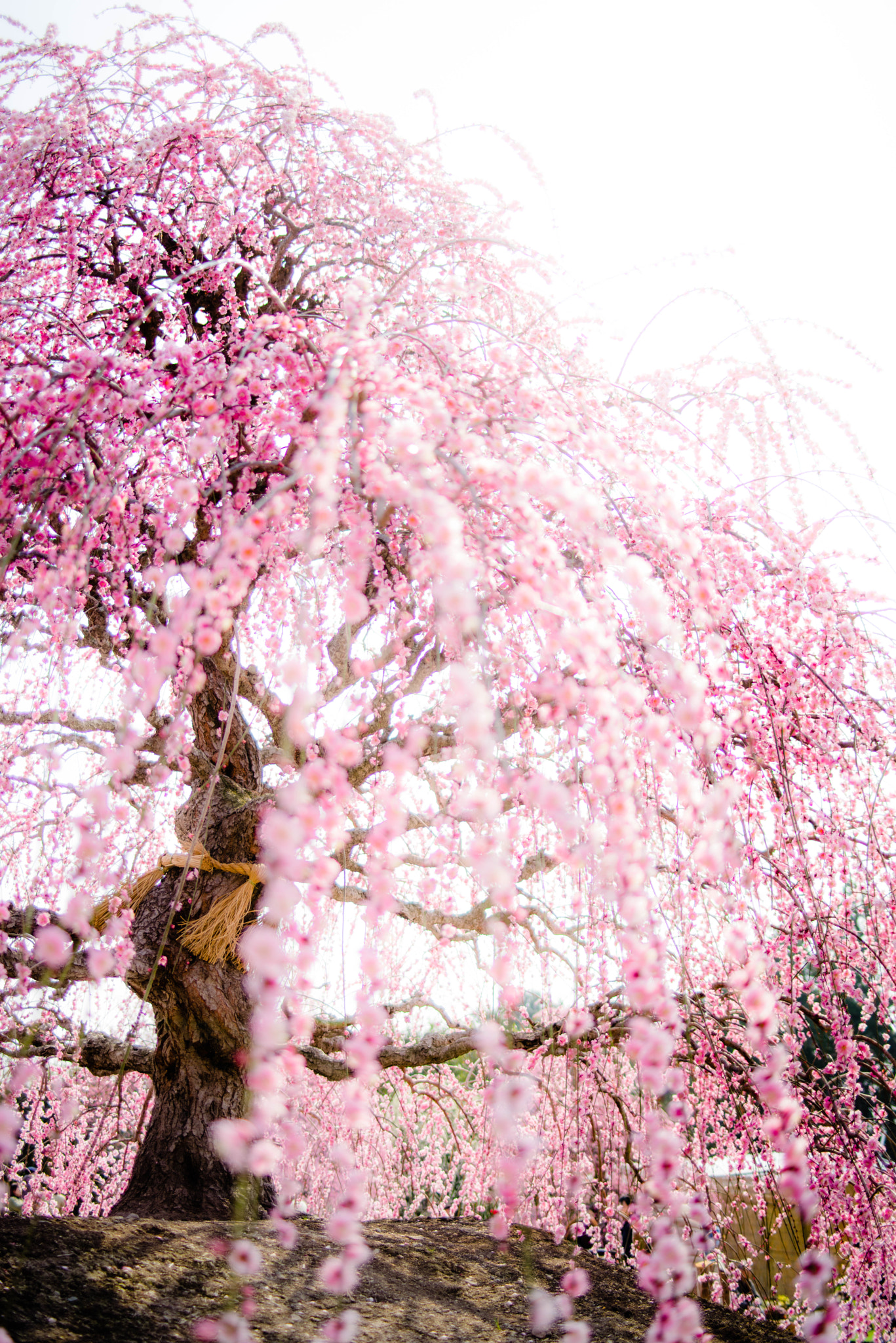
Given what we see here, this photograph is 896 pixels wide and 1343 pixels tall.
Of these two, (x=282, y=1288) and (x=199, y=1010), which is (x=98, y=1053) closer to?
(x=199, y=1010)

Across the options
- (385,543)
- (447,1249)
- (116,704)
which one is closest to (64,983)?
(116,704)

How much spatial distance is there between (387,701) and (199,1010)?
1478 millimetres

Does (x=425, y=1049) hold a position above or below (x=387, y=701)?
below

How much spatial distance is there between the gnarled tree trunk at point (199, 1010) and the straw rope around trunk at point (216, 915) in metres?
0.07

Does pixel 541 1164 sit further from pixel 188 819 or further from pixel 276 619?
pixel 276 619

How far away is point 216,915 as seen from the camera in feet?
10.2

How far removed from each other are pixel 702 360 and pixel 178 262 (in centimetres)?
206

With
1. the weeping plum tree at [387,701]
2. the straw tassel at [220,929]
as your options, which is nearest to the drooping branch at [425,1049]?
the weeping plum tree at [387,701]

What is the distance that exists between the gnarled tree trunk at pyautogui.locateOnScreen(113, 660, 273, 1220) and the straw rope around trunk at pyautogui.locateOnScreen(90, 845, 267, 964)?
74 mm

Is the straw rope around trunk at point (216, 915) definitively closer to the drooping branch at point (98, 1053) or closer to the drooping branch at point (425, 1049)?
the drooping branch at point (425, 1049)

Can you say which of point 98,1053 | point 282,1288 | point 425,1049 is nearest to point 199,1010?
point 98,1053

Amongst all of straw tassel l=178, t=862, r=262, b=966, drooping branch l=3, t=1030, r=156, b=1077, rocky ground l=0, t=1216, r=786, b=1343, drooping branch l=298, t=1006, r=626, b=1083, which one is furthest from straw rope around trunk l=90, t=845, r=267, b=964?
rocky ground l=0, t=1216, r=786, b=1343

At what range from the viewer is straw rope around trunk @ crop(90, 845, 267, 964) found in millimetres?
3078

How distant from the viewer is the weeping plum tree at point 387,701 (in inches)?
45.1
